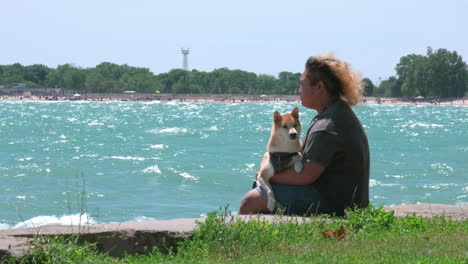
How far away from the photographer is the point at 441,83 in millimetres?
157250

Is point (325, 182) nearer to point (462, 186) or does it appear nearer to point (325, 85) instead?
point (325, 85)

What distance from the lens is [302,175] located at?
5496 millimetres

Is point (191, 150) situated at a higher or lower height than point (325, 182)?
lower

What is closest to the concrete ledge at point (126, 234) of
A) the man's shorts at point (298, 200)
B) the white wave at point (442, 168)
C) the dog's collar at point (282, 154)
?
the man's shorts at point (298, 200)

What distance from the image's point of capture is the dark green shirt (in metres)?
5.44

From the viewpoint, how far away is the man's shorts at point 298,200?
564 cm

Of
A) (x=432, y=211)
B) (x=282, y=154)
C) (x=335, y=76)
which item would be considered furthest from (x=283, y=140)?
(x=432, y=211)

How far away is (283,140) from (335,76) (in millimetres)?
606

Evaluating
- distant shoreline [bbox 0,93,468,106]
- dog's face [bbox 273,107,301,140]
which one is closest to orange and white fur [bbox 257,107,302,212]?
dog's face [bbox 273,107,301,140]

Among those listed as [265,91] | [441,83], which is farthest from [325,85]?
[265,91]

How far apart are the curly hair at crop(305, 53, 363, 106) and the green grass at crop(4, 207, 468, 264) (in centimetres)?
86

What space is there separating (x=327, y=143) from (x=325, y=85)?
450mm

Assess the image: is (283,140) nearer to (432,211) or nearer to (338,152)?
(338,152)

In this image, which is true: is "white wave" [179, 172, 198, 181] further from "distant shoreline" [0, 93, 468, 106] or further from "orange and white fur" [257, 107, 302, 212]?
"distant shoreline" [0, 93, 468, 106]
